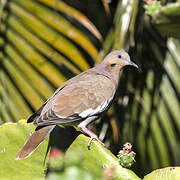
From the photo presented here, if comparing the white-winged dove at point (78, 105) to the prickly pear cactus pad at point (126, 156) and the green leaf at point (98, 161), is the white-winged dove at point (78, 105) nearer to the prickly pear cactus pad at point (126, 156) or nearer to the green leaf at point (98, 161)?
the green leaf at point (98, 161)

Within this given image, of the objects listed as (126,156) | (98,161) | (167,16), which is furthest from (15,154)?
(167,16)

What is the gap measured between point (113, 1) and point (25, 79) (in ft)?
6.28

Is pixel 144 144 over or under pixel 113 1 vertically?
under

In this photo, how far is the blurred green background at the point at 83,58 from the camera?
9.97ft

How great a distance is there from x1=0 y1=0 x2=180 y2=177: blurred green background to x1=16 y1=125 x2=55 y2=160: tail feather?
0.98m

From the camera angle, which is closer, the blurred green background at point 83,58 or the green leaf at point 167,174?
the green leaf at point 167,174

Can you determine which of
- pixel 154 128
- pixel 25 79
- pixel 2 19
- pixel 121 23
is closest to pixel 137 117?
pixel 154 128

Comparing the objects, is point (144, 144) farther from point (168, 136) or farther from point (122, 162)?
point (122, 162)

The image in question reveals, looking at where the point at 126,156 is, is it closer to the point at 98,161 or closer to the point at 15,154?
the point at 98,161

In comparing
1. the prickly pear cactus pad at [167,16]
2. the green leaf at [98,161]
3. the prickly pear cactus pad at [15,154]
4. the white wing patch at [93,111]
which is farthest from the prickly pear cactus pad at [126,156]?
the prickly pear cactus pad at [167,16]

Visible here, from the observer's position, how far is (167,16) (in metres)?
2.28

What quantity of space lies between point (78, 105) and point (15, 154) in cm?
56

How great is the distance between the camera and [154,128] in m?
4.09

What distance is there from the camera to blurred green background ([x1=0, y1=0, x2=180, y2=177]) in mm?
3039
